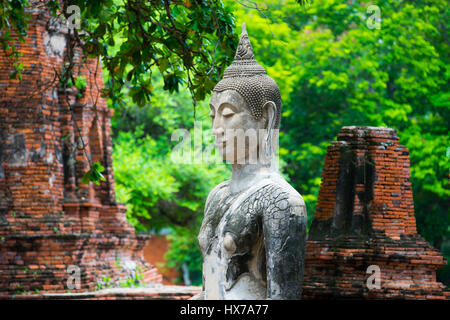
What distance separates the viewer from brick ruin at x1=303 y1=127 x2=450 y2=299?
959 cm

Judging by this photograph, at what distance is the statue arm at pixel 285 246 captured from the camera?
4199 mm

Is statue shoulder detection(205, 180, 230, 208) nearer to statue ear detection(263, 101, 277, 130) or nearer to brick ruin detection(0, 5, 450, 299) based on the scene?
statue ear detection(263, 101, 277, 130)

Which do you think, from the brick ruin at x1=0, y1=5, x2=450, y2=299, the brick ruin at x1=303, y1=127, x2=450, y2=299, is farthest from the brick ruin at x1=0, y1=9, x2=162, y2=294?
the brick ruin at x1=303, y1=127, x2=450, y2=299

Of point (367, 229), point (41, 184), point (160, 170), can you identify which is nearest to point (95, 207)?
point (41, 184)

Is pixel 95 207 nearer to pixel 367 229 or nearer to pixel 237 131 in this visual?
pixel 367 229

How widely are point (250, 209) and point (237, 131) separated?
1.58 ft

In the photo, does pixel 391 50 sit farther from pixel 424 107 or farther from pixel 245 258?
pixel 245 258

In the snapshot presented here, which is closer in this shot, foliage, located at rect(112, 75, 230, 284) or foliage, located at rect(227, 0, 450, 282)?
foliage, located at rect(227, 0, 450, 282)

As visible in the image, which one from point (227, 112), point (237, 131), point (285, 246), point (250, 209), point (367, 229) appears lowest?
point (367, 229)

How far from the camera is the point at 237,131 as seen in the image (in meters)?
4.56

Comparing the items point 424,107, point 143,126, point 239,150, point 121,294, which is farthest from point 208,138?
point 239,150

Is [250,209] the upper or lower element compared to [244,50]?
lower

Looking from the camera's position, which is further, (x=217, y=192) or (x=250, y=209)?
(x=217, y=192)

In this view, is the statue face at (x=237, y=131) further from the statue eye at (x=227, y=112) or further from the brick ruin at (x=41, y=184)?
the brick ruin at (x=41, y=184)
